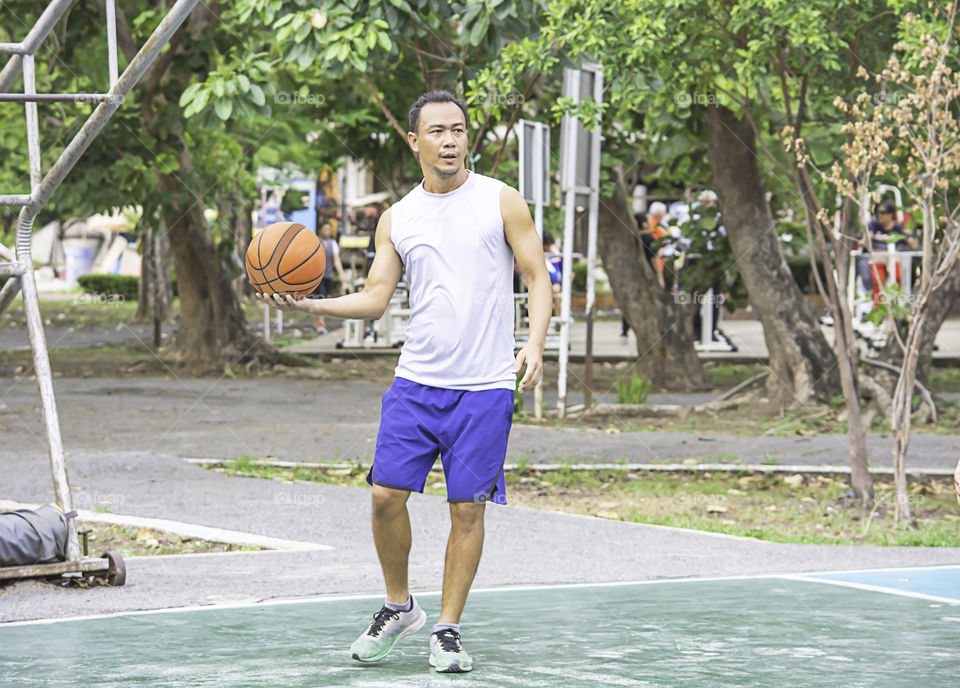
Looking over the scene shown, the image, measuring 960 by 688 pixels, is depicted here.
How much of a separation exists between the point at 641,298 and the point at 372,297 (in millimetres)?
11798

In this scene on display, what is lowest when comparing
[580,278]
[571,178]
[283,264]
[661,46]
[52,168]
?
[580,278]

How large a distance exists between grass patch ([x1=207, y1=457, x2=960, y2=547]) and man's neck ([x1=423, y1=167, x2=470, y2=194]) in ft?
13.0

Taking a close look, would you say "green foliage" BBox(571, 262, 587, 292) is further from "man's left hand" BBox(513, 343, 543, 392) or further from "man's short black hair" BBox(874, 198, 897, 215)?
"man's left hand" BBox(513, 343, 543, 392)

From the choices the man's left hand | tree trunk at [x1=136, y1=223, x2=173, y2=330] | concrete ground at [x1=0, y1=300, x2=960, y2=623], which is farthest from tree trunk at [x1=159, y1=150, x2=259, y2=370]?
the man's left hand

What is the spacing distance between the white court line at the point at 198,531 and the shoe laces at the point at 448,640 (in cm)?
280

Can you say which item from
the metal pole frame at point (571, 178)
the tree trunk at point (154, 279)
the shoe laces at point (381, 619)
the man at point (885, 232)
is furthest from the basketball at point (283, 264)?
the tree trunk at point (154, 279)

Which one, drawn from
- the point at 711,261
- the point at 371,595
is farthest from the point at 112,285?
the point at 371,595

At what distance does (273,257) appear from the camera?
17.6 feet

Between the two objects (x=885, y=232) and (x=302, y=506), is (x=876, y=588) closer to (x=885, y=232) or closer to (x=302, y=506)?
(x=302, y=506)

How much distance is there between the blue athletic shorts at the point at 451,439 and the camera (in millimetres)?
5129

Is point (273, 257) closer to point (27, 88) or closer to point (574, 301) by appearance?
point (27, 88)

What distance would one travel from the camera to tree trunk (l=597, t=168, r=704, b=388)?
1673cm

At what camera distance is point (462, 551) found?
17.0 ft

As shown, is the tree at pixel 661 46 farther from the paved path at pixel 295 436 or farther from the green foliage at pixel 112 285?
the green foliage at pixel 112 285
